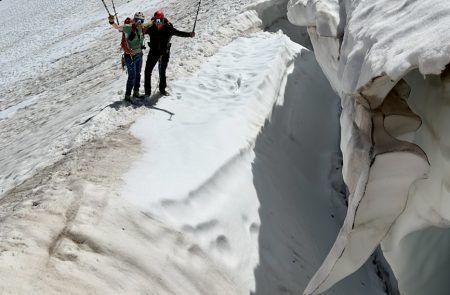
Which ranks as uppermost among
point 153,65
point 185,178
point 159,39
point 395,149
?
point 395,149

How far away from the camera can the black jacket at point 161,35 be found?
700 cm

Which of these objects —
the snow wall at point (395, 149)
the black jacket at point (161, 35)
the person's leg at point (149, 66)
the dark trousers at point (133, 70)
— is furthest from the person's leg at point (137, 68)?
the snow wall at point (395, 149)

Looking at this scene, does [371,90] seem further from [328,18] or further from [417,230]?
[328,18]

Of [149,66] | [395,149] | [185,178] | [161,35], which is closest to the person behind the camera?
[395,149]

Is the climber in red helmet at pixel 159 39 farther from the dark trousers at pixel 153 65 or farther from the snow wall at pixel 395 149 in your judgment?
the snow wall at pixel 395 149

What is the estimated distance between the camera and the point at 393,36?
12.0ft

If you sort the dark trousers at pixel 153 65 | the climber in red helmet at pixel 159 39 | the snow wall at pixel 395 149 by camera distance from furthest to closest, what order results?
the dark trousers at pixel 153 65 < the climber in red helmet at pixel 159 39 < the snow wall at pixel 395 149

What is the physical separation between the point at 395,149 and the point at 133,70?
417 cm

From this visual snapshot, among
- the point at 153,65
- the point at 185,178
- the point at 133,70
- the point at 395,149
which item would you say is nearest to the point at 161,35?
the point at 153,65

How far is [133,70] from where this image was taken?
710 cm

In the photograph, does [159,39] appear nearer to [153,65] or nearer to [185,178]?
[153,65]

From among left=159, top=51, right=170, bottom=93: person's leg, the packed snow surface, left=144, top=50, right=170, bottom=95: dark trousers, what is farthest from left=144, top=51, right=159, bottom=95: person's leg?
the packed snow surface

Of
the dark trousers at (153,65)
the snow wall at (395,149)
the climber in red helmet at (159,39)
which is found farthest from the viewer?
the dark trousers at (153,65)

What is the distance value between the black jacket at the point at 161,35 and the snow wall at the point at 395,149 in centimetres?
303
